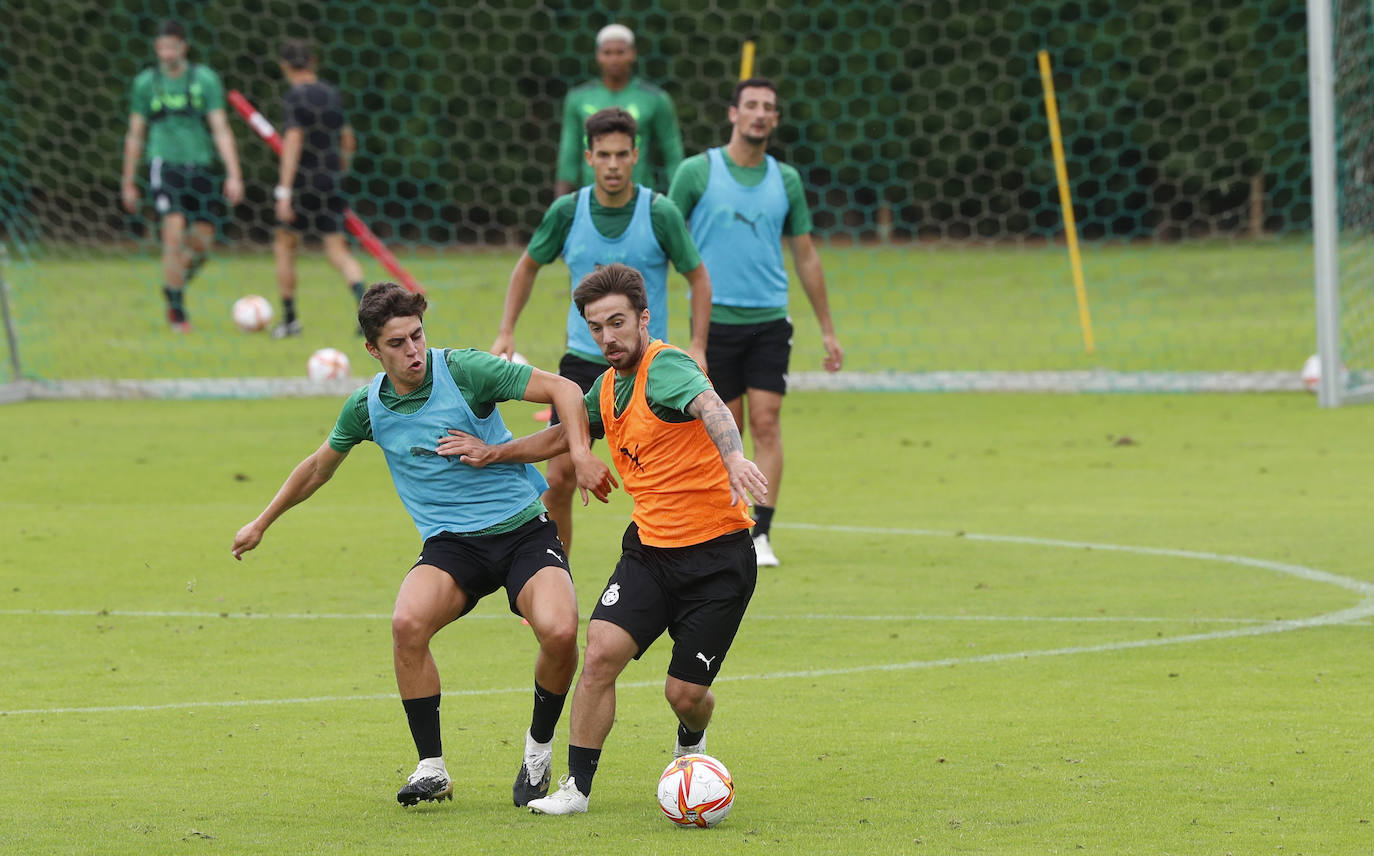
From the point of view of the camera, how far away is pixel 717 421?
5082 millimetres

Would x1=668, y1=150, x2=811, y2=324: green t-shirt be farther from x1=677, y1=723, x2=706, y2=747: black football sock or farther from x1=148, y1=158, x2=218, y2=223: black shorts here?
x1=148, y1=158, x2=218, y2=223: black shorts

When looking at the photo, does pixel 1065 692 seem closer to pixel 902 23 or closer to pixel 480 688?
pixel 480 688

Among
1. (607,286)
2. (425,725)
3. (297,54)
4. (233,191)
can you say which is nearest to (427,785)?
(425,725)

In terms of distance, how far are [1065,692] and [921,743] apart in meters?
0.83

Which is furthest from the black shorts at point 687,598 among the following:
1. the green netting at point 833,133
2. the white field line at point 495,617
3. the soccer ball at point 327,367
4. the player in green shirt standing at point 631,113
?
the green netting at point 833,133

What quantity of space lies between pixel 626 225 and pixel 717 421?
295 centimetres

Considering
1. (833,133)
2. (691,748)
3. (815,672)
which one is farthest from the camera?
(833,133)

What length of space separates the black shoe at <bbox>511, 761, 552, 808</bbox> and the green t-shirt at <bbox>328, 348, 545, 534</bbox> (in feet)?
2.45

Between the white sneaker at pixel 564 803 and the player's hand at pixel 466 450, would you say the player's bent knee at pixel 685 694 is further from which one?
the player's hand at pixel 466 450

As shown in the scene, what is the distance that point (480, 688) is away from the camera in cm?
655

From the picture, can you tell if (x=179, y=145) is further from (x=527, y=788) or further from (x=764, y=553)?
(x=527, y=788)

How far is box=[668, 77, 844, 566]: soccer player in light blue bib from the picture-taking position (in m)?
8.92

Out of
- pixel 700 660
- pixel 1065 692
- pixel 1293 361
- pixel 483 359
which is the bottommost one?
pixel 1293 361

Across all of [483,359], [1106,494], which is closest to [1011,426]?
[1106,494]
